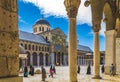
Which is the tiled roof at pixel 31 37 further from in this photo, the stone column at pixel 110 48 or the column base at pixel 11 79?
the column base at pixel 11 79

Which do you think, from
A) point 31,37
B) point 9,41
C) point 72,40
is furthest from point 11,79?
point 31,37

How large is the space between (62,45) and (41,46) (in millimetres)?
13168

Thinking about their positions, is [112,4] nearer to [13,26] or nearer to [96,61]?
[96,61]

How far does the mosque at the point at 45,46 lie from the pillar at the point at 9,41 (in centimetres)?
5943

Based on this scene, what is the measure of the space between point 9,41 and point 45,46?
7078 centimetres

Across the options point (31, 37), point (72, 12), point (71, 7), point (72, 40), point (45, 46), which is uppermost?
point (31, 37)

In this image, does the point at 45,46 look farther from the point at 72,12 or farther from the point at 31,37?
the point at 72,12

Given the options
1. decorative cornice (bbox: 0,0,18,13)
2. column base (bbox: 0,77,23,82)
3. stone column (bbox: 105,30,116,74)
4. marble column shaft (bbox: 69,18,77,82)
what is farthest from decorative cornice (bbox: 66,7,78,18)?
column base (bbox: 0,77,23,82)

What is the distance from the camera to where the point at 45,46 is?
72.8m

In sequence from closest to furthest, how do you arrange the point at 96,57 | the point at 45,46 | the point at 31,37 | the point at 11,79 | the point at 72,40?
the point at 11,79 < the point at 72,40 < the point at 96,57 < the point at 31,37 < the point at 45,46

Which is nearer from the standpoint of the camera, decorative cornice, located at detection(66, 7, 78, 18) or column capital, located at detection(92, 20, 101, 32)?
decorative cornice, located at detection(66, 7, 78, 18)

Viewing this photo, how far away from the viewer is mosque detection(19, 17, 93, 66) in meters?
65.0

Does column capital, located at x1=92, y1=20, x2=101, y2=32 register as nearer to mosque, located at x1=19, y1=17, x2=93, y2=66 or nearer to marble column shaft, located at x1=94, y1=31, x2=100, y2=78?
marble column shaft, located at x1=94, y1=31, x2=100, y2=78

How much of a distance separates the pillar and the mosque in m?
59.4
